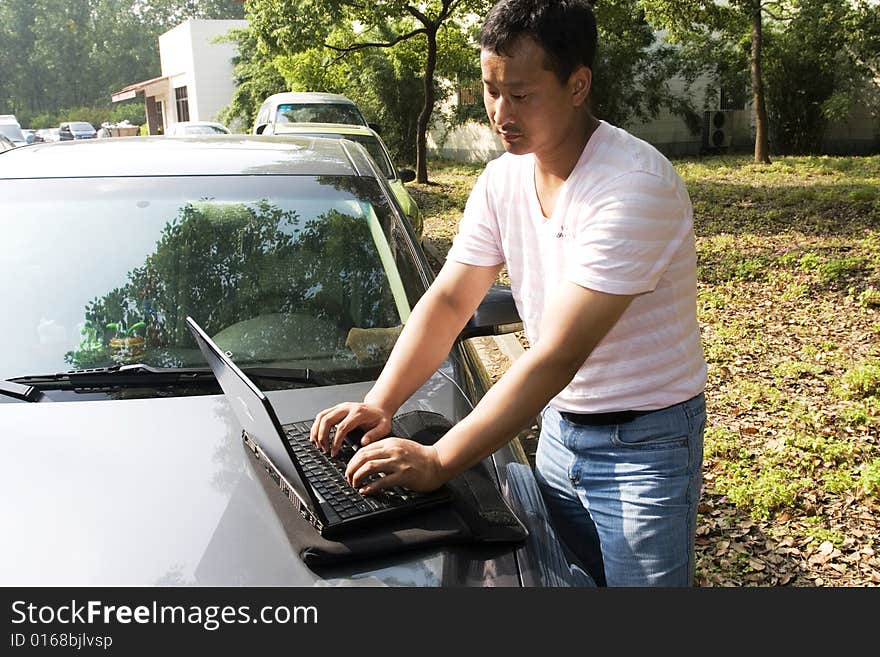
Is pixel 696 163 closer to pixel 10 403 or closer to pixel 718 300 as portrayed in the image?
pixel 718 300

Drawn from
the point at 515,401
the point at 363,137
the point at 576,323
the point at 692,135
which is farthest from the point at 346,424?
the point at 692,135

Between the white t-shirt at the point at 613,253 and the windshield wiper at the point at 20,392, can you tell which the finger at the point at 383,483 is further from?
the windshield wiper at the point at 20,392

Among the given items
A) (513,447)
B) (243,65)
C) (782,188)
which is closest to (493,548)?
(513,447)

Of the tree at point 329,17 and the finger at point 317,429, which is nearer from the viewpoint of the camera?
the finger at point 317,429

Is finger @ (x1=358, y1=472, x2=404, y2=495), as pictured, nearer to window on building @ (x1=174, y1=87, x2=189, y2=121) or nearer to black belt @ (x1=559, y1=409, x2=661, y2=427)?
black belt @ (x1=559, y1=409, x2=661, y2=427)

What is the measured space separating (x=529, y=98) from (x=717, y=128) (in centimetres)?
2164

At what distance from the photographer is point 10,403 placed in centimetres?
228

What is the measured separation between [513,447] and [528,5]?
1137 millimetres

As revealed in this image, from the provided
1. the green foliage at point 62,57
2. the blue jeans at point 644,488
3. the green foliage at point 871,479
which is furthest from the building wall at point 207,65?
the green foliage at point 62,57

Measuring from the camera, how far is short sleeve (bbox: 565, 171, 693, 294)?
168 centimetres

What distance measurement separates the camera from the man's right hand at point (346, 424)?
1.91 m

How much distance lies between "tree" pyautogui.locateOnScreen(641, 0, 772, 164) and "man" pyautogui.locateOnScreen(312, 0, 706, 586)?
14079 millimetres

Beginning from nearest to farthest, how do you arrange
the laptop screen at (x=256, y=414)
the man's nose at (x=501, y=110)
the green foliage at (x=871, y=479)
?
the laptop screen at (x=256, y=414) → the man's nose at (x=501, y=110) → the green foliage at (x=871, y=479)

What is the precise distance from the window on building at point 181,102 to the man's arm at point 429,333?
40824mm
